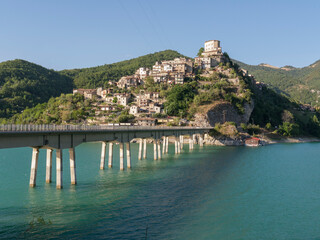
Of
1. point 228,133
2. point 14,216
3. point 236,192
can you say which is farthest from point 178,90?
point 14,216

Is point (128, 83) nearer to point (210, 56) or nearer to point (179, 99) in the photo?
point (179, 99)

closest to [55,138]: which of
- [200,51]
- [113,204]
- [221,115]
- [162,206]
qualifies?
[113,204]

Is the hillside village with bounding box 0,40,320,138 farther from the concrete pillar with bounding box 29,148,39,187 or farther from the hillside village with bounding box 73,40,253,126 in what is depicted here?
the concrete pillar with bounding box 29,148,39,187

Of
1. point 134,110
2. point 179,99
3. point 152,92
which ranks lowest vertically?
point 134,110

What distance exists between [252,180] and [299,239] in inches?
879

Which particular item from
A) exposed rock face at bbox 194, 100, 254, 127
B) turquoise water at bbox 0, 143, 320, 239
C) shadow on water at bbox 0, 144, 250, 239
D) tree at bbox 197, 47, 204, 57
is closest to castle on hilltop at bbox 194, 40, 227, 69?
tree at bbox 197, 47, 204, 57

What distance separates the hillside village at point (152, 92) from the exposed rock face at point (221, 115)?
692cm

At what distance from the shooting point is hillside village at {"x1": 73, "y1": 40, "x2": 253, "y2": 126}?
123500mm

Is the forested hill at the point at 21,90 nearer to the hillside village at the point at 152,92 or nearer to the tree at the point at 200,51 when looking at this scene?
the hillside village at the point at 152,92

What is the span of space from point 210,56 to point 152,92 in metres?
53.6

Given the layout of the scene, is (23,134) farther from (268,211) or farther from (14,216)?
(268,211)

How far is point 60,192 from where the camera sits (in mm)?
34500

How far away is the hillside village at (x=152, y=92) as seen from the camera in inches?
4862

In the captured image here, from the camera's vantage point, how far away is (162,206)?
1182 inches
